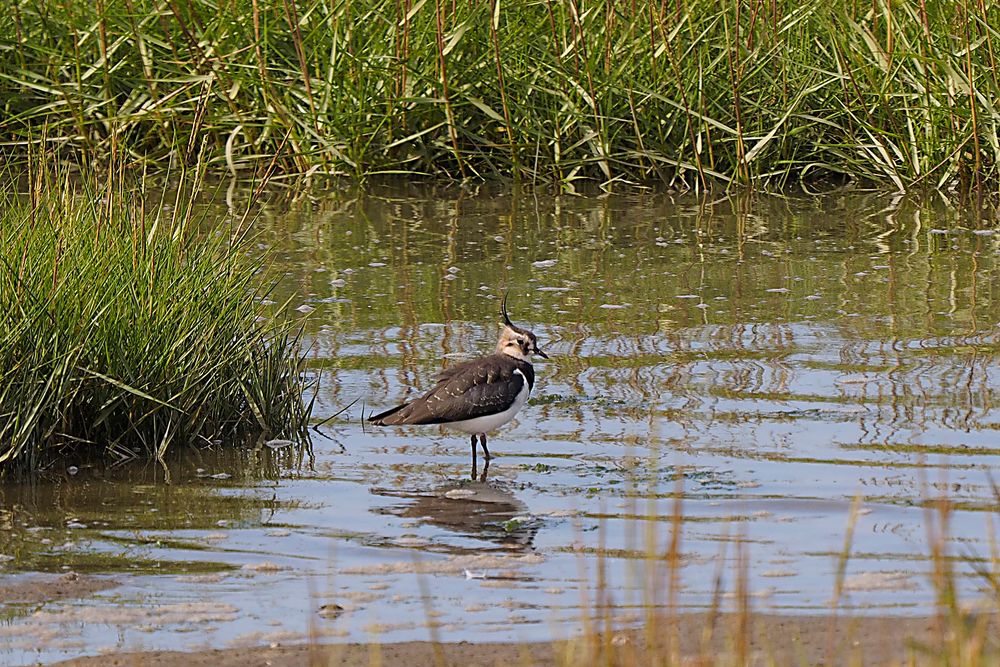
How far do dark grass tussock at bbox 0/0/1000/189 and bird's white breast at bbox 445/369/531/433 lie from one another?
5.39 meters

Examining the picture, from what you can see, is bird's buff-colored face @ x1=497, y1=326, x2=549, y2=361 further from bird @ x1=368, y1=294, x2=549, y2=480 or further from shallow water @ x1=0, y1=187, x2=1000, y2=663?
shallow water @ x1=0, y1=187, x2=1000, y2=663

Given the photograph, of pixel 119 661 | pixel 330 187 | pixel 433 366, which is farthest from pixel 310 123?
pixel 119 661

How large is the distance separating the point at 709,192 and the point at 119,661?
854cm

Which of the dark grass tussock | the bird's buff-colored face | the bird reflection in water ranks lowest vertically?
the bird reflection in water

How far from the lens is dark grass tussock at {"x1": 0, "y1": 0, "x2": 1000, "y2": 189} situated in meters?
11.7

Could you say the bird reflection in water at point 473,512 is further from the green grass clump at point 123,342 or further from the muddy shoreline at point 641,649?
the muddy shoreline at point 641,649

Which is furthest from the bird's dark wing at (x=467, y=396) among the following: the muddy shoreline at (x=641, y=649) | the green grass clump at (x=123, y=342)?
the muddy shoreline at (x=641, y=649)

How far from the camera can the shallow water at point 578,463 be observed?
4672 millimetres

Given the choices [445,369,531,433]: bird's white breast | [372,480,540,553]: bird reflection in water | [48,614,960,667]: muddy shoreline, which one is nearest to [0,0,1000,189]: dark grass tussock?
[445,369,531,433]: bird's white breast

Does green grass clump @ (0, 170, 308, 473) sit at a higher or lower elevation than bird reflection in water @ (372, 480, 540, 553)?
higher

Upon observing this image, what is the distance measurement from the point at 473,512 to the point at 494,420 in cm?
72

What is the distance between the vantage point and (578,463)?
6305 mm

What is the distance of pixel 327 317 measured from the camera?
878cm

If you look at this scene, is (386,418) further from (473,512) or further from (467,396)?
(473,512)
